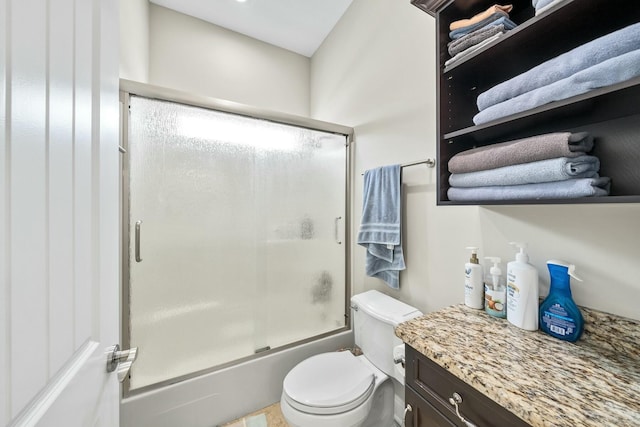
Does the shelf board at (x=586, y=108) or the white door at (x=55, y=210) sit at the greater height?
the shelf board at (x=586, y=108)

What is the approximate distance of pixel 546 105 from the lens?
646 millimetres

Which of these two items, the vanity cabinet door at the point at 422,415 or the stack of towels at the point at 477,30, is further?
the stack of towels at the point at 477,30

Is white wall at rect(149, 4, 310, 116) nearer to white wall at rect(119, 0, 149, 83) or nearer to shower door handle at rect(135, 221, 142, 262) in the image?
white wall at rect(119, 0, 149, 83)

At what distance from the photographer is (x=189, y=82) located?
2049mm

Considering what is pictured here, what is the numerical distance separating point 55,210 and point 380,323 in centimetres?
131

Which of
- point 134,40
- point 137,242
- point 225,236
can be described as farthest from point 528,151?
point 134,40

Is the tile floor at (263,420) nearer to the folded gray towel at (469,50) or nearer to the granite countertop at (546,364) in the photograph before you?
the granite countertop at (546,364)

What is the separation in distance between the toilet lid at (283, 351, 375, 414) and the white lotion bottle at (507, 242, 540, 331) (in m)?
0.75

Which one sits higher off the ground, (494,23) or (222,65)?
(222,65)

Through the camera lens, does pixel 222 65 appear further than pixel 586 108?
Yes

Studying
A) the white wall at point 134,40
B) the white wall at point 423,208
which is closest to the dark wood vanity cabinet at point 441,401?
the white wall at point 423,208

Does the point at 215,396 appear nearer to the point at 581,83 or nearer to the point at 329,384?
the point at 329,384

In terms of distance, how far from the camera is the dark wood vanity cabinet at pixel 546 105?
2.04ft

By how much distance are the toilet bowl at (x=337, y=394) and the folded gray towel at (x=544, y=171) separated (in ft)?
3.53
